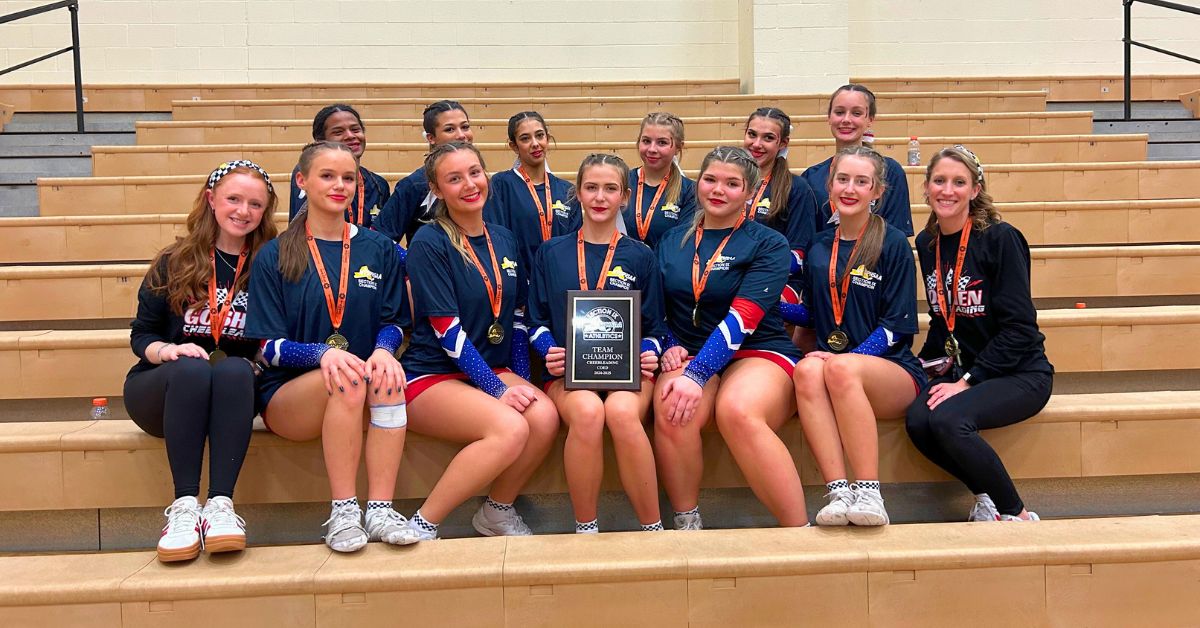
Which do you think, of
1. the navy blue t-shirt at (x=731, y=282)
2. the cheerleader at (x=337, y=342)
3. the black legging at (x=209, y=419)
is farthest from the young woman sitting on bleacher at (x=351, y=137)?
the navy blue t-shirt at (x=731, y=282)

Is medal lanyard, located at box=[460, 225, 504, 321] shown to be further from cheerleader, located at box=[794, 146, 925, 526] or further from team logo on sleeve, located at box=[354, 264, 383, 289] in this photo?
cheerleader, located at box=[794, 146, 925, 526]

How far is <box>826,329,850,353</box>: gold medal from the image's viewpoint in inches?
98.2

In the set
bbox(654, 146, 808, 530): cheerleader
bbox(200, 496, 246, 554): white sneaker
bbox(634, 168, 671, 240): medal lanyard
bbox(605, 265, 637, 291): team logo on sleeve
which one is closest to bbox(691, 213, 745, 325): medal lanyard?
bbox(654, 146, 808, 530): cheerleader

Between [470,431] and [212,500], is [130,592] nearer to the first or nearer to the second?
[212,500]

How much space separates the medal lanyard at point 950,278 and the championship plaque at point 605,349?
0.89 m

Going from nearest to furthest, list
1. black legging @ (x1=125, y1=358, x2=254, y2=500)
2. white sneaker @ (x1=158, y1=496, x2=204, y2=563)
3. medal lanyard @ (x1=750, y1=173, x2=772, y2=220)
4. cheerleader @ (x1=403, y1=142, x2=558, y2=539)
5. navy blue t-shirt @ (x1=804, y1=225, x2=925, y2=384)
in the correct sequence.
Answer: white sneaker @ (x1=158, y1=496, x2=204, y2=563), black legging @ (x1=125, y1=358, x2=254, y2=500), cheerleader @ (x1=403, y1=142, x2=558, y2=539), navy blue t-shirt @ (x1=804, y1=225, x2=925, y2=384), medal lanyard @ (x1=750, y1=173, x2=772, y2=220)

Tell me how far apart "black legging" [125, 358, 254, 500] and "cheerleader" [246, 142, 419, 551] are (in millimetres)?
138

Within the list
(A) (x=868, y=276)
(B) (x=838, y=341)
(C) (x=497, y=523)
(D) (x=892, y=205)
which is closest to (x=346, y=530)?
(C) (x=497, y=523)

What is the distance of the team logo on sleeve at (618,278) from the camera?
8.11ft

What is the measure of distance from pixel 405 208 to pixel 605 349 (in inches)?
45.2

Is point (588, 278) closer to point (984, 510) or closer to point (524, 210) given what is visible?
point (524, 210)

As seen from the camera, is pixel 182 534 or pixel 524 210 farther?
pixel 524 210

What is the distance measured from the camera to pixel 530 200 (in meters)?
3.02

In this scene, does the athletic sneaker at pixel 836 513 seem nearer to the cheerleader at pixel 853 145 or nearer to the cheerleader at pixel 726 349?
the cheerleader at pixel 726 349
